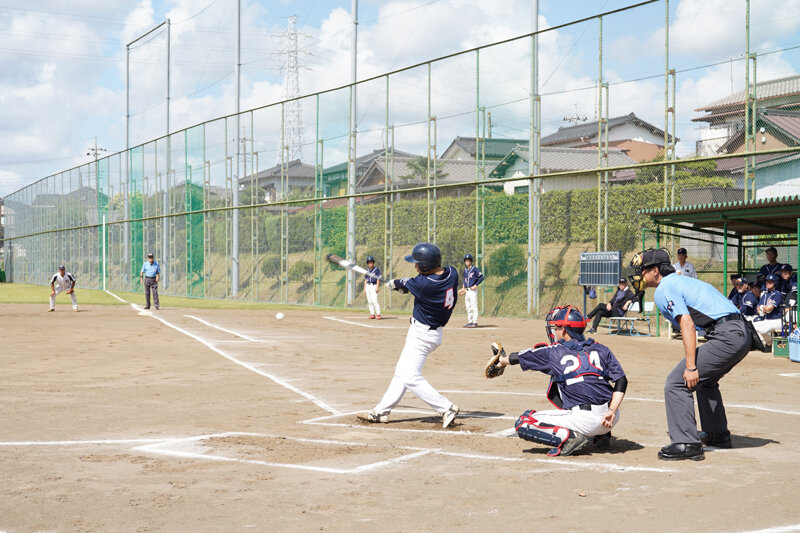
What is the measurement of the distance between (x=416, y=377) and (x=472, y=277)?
13033 millimetres

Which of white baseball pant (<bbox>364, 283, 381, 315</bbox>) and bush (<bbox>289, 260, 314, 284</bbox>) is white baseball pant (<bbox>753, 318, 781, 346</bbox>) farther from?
bush (<bbox>289, 260, 314, 284</bbox>)

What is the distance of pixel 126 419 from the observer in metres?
8.74

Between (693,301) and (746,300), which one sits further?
(746,300)

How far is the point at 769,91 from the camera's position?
59.7 ft

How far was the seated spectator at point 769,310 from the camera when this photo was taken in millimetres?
15961

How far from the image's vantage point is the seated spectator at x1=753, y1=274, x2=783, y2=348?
16.0 meters

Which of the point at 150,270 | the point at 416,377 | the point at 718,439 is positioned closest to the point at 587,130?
the point at 150,270

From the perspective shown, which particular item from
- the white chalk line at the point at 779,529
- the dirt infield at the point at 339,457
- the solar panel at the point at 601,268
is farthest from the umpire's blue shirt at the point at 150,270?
the white chalk line at the point at 779,529

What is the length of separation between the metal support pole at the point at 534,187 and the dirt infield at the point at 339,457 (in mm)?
10456

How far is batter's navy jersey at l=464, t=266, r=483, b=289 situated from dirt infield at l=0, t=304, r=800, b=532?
23.6 feet

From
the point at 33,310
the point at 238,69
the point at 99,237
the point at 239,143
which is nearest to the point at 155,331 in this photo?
the point at 33,310

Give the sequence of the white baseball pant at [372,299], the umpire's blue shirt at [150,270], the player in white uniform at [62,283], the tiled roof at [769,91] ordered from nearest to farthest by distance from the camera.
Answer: the tiled roof at [769,91] → the white baseball pant at [372,299] → the umpire's blue shirt at [150,270] → the player in white uniform at [62,283]

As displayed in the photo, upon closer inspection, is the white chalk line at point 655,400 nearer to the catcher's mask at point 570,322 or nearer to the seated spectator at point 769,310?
the catcher's mask at point 570,322

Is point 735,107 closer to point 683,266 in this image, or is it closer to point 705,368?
point 683,266
